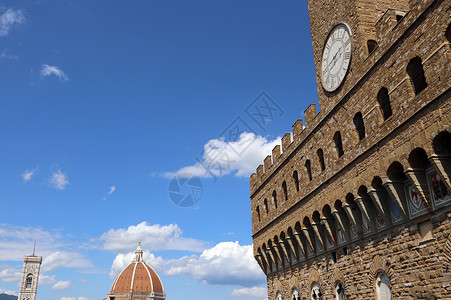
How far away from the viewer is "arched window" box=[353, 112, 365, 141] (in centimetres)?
1723

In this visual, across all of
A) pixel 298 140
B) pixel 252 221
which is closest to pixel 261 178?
pixel 252 221

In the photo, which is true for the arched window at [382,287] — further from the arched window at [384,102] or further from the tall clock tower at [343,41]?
the tall clock tower at [343,41]

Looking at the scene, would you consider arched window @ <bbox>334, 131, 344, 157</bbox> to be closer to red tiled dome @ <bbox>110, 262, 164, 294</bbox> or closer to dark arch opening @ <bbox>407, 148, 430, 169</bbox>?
dark arch opening @ <bbox>407, 148, 430, 169</bbox>

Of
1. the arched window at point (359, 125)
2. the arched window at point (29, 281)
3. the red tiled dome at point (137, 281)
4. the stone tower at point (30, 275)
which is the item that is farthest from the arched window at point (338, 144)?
the arched window at point (29, 281)

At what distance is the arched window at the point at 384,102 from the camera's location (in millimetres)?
15680

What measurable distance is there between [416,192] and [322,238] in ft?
24.6

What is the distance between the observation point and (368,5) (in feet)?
62.3

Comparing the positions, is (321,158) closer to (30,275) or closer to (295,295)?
(295,295)

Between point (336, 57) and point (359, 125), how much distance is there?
4384 mm

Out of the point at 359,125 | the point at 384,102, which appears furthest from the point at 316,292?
the point at 384,102

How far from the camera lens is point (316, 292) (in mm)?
21297

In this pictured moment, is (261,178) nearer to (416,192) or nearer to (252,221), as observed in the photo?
(252,221)

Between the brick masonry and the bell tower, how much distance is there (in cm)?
12514

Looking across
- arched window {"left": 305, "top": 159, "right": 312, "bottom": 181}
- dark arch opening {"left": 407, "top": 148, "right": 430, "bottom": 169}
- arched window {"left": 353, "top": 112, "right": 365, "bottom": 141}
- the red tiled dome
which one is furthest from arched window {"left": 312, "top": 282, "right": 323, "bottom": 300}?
the red tiled dome
